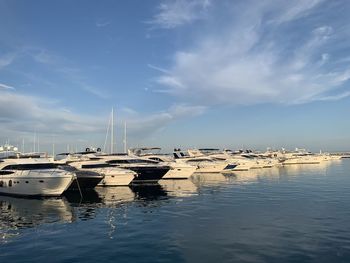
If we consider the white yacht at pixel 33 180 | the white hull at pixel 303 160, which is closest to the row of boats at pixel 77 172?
the white yacht at pixel 33 180

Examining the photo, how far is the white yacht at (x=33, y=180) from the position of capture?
32750 mm

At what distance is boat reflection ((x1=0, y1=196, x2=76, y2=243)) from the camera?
68.6ft

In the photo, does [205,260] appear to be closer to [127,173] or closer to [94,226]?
[94,226]

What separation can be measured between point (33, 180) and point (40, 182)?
706 millimetres

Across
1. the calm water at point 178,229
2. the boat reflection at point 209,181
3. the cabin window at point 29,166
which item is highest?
→ the cabin window at point 29,166

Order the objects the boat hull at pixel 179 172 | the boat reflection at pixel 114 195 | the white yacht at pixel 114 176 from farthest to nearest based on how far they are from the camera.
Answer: the boat hull at pixel 179 172 < the white yacht at pixel 114 176 < the boat reflection at pixel 114 195

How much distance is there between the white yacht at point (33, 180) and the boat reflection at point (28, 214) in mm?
1095

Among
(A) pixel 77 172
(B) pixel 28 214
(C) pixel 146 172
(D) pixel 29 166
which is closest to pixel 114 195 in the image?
(A) pixel 77 172

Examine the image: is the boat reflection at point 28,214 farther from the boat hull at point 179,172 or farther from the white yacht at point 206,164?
the white yacht at point 206,164

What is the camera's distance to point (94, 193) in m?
37.2

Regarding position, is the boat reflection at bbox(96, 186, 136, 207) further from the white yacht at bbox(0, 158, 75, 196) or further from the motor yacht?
the motor yacht

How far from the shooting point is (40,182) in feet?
108

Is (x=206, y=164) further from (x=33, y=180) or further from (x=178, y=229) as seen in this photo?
(x=178, y=229)

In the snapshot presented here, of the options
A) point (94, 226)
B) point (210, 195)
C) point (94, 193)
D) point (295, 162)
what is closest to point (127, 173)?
point (94, 193)
